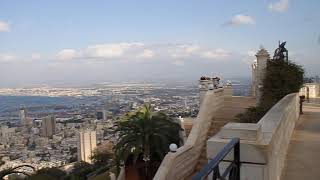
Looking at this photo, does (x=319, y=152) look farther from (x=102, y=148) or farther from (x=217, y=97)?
(x=102, y=148)

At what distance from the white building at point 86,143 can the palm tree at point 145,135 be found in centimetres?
2507

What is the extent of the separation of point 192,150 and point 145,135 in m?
2.74

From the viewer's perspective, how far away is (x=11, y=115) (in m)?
68.3

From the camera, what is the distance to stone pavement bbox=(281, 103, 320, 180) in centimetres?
676

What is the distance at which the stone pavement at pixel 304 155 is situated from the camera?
6.76 m

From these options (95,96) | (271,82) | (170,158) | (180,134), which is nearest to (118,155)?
(180,134)

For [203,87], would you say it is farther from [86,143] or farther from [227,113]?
[86,143]

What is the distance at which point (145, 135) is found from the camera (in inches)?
576

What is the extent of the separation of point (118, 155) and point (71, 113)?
5390 centimetres

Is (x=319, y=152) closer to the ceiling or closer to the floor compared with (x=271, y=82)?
closer to the floor

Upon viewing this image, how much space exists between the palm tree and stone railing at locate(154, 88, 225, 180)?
A: 157 centimetres

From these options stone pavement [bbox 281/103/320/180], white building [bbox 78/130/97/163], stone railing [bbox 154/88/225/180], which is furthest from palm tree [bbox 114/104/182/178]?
white building [bbox 78/130/97/163]

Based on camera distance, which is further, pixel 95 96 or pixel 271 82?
pixel 95 96

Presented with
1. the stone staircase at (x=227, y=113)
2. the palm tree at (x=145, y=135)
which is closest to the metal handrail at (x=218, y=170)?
the stone staircase at (x=227, y=113)
